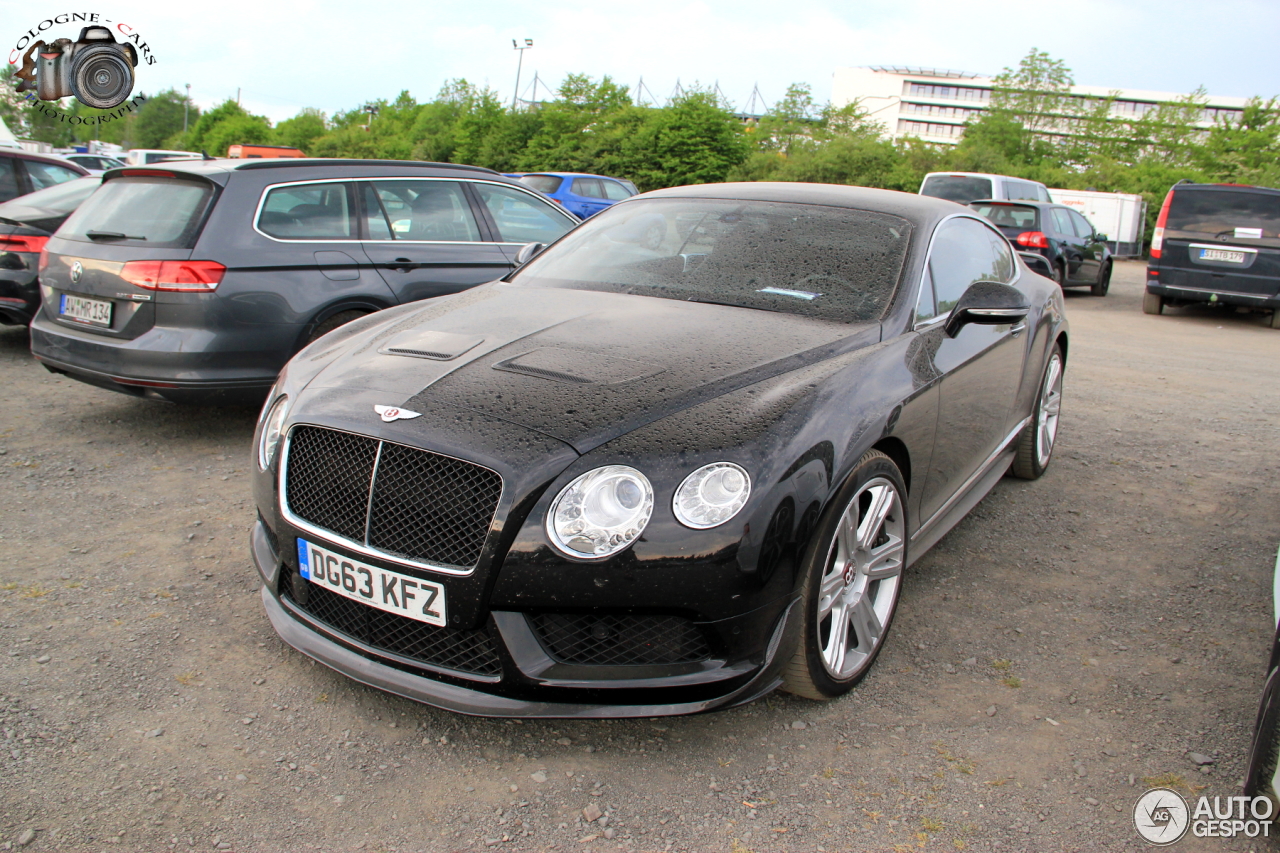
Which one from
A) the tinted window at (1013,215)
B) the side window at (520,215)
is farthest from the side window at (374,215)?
the tinted window at (1013,215)

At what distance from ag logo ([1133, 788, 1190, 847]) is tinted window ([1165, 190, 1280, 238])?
463 inches

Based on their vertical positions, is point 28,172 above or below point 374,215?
above

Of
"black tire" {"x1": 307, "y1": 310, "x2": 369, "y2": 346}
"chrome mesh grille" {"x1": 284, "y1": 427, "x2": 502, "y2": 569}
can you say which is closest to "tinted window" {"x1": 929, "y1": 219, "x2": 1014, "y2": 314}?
"chrome mesh grille" {"x1": 284, "y1": 427, "x2": 502, "y2": 569}

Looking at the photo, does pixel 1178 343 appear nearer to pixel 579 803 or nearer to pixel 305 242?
pixel 305 242

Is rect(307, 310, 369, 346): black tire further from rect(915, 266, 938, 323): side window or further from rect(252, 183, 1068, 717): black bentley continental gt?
rect(915, 266, 938, 323): side window

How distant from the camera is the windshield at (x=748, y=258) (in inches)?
131

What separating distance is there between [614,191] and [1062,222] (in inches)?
362

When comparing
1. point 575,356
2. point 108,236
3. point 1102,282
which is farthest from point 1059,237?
point 575,356

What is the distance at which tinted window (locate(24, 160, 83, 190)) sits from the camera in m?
8.50

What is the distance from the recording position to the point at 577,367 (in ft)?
8.86

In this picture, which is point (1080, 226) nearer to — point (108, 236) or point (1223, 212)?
point (1223, 212)

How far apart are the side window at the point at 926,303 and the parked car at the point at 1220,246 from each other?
1051 centimetres

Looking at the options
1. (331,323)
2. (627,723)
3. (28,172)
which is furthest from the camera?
(28,172)

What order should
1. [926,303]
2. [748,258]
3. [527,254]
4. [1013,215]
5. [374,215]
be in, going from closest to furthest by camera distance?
[926,303] → [748,258] → [527,254] → [374,215] → [1013,215]
